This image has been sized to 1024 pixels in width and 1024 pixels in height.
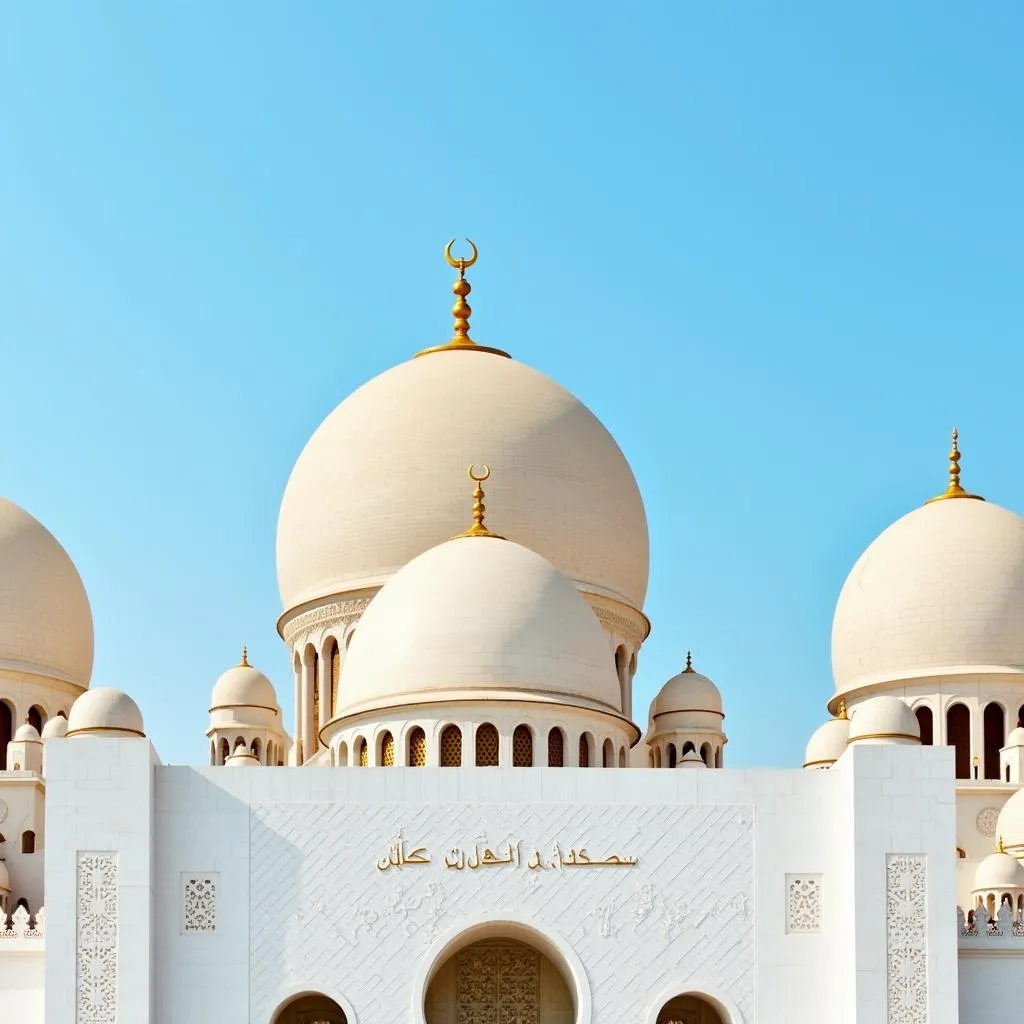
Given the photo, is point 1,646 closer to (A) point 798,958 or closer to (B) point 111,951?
(B) point 111,951

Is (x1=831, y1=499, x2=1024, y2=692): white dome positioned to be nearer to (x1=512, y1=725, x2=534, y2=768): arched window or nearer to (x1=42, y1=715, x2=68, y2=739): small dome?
(x1=512, y1=725, x2=534, y2=768): arched window

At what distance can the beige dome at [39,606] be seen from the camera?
32625 mm

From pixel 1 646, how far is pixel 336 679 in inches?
191

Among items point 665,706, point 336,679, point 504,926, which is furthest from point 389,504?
point 504,926

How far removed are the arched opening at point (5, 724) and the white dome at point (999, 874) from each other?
12.2m

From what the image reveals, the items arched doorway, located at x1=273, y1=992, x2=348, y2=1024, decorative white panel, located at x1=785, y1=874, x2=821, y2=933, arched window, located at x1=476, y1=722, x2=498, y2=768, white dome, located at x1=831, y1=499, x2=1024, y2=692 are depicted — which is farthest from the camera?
white dome, located at x1=831, y1=499, x2=1024, y2=692

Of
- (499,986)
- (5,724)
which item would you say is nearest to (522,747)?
(499,986)

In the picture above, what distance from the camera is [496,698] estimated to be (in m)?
26.2

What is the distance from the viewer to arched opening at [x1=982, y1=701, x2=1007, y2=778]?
3134cm

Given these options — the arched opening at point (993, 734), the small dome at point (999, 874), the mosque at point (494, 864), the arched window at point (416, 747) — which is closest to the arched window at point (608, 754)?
the mosque at point (494, 864)

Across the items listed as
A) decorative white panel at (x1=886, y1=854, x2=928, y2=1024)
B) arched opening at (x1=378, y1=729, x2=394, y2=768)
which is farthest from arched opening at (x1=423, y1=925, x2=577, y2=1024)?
decorative white panel at (x1=886, y1=854, x2=928, y2=1024)

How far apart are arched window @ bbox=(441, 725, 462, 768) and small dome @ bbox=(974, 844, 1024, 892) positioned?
19.4 ft

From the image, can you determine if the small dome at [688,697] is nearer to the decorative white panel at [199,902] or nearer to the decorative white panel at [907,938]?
the decorative white panel at [907,938]

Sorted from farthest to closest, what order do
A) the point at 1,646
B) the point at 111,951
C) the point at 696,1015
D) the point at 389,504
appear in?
the point at 1,646, the point at 389,504, the point at 696,1015, the point at 111,951
